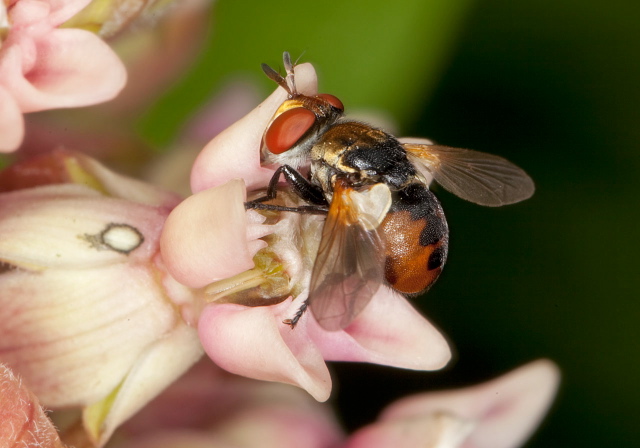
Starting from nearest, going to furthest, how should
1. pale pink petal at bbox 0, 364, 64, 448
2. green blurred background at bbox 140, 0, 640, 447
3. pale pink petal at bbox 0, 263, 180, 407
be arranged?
pale pink petal at bbox 0, 364, 64, 448 < pale pink petal at bbox 0, 263, 180, 407 < green blurred background at bbox 140, 0, 640, 447

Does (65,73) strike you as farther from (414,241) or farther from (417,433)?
(417,433)

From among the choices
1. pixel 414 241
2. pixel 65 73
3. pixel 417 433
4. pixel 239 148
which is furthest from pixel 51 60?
pixel 417 433

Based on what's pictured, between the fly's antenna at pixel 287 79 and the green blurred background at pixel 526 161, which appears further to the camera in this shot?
the green blurred background at pixel 526 161

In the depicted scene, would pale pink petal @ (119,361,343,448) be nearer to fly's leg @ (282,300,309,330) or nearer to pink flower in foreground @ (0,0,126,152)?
fly's leg @ (282,300,309,330)

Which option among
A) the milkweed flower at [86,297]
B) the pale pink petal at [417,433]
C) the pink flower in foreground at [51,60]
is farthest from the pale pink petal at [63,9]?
the pale pink petal at [417,433]

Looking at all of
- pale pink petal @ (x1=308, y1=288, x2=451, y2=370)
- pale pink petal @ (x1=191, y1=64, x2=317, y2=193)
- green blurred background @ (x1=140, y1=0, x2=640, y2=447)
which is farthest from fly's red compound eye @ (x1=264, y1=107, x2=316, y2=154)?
green blurred background @ (x1=140, y1=0, x2=640, y2=447)

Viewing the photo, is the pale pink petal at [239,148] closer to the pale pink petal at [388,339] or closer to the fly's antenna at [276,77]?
the fly's antenna at [276,77]
